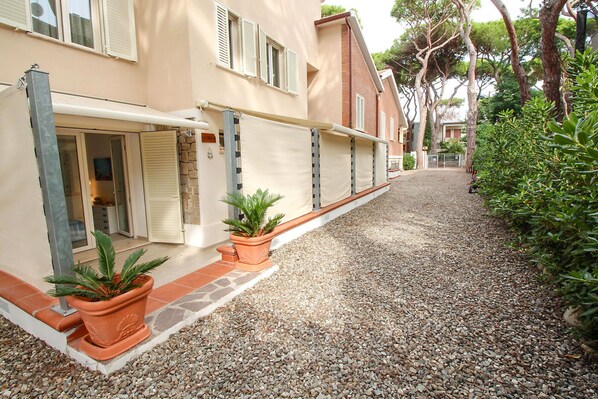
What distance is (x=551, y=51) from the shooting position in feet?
21.3

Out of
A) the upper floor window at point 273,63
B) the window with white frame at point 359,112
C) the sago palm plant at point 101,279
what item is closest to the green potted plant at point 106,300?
the sago palm plant at point 101,279

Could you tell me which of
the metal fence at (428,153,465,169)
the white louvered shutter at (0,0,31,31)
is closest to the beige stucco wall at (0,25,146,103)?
the white louvered shutter at (0,0,31,31)

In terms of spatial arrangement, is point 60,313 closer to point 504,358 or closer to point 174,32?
point 504,358

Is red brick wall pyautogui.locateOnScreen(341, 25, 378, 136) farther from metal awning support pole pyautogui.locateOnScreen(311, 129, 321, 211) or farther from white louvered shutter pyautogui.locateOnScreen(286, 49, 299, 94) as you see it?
metal awning support pole pyautogui.locateOnScreen(311, 129, 321, 211)

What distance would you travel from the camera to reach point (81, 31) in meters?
6.29

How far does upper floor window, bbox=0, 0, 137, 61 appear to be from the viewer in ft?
17.5

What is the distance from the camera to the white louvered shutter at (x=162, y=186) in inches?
280

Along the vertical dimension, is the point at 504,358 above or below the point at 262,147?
below

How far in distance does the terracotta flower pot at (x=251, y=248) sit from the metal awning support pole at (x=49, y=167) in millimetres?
2601

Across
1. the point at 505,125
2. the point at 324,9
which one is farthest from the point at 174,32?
the point at 324,9

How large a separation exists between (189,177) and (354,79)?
10.4m

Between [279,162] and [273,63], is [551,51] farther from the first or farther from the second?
[273,63]

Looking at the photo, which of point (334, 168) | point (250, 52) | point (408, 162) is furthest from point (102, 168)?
point (408, 162)

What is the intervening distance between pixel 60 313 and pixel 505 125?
10.2 metres
